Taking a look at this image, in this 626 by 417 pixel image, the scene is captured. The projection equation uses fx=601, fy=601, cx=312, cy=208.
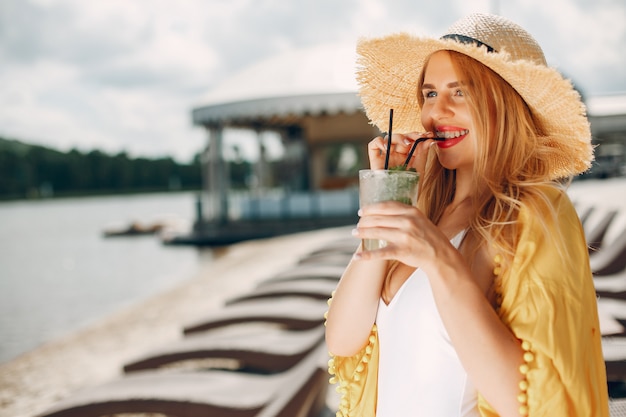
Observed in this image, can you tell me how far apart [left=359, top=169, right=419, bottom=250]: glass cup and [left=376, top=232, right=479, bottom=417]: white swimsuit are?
0.21 m

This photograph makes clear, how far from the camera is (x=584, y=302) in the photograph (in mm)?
1226

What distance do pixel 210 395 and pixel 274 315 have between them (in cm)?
172

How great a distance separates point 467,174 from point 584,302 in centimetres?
46

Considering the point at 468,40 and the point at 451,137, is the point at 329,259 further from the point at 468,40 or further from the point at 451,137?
the point at 468,40

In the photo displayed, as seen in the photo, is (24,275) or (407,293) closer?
(407,293)

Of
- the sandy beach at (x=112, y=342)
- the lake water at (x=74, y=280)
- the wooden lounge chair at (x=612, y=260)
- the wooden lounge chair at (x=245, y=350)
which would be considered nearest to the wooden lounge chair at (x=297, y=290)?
the sandy beach at (x=112, y=342)

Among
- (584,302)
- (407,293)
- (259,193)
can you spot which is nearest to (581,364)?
(584,302)

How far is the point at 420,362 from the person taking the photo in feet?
4.49

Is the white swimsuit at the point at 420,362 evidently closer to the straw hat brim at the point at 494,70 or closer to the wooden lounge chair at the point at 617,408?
the straw hat brim at the point at 494,70

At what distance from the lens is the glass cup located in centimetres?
121

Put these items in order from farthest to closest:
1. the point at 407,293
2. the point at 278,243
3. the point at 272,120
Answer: the point at 272,120 → the point at 278,243 → the point at 407,293

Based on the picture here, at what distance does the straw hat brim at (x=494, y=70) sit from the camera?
134 centimetres

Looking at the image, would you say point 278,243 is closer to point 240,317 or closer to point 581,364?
point 240,317

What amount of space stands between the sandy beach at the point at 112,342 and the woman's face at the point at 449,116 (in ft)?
11.7
